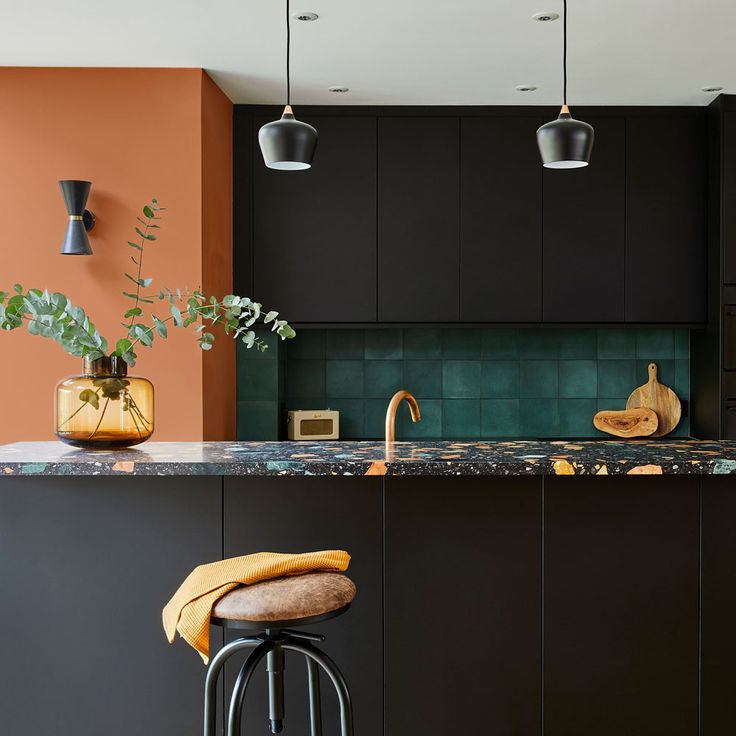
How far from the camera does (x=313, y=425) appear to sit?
179 inches

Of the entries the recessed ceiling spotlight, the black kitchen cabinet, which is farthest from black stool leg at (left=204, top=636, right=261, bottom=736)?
the recessed ceiling spotlight

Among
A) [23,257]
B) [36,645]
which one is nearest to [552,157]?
[36,645]

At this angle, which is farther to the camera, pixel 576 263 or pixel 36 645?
pixel 576 263

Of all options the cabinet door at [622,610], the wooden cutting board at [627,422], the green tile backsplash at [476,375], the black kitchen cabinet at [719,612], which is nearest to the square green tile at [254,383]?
the green tile backsplash at [476,375]

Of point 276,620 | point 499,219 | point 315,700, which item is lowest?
point 315,700

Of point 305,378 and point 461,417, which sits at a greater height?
point 305,378

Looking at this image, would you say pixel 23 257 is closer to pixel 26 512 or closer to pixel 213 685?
pixel 26 512

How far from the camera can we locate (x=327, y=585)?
1.76 m

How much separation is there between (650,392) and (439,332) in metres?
1.21

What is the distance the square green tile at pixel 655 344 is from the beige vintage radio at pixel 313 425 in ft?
5.74

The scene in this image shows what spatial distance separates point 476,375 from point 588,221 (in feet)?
3.45

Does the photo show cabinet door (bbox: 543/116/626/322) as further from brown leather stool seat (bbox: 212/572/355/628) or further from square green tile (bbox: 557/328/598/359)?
brown leather stool seat (bbox: 212/572/355/628)

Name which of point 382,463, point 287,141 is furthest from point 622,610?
point 287,141

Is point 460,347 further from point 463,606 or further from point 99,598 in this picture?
point 99,598
